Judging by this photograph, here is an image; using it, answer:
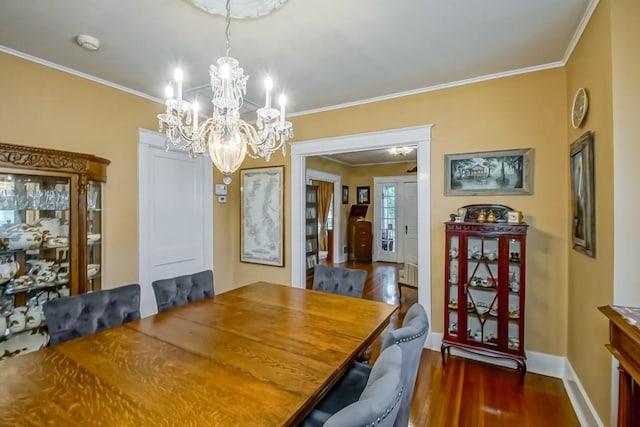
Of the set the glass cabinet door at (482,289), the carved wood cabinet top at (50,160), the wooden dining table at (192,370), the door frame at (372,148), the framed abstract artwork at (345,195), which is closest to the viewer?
the wooden dining table at (192,370)

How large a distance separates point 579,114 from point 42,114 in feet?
13.5

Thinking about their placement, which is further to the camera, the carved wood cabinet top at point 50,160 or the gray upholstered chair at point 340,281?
the gray upholstered chair at point 340,281

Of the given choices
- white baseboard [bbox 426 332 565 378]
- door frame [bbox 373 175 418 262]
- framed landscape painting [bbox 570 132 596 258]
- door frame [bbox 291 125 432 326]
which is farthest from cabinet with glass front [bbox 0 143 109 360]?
door frame [bbox 373 175 418 262]

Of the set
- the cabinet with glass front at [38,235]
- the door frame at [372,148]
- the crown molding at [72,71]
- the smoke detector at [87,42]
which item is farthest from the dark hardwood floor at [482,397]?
the crown molding at [72,71]

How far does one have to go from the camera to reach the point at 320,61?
2.48 m

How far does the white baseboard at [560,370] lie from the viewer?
191 cm

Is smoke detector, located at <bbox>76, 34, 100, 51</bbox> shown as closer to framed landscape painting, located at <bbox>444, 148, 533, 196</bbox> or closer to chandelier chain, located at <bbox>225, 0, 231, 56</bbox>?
chandelier chain, located at <bbox>225, 0, 231, 56</bbox>

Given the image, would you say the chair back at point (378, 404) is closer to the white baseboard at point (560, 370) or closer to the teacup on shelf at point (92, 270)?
the white baseboard at point (560, 370)

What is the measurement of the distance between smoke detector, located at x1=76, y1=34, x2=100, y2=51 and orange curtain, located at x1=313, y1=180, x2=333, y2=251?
513cm

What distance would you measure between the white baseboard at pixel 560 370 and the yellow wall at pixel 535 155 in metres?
0.07

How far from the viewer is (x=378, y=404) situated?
80cm

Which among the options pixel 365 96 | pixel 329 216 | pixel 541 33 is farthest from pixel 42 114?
pixel 329 216

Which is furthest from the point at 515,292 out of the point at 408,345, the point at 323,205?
the point at 323,205

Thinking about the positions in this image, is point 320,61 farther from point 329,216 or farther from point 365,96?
point 329,216
